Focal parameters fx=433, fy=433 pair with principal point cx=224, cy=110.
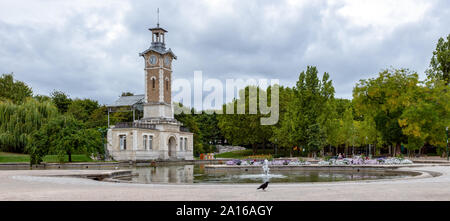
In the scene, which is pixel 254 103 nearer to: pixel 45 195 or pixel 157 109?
pixel 157 109

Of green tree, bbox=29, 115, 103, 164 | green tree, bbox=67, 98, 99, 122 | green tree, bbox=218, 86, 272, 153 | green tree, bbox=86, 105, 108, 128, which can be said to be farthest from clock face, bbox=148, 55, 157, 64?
green tree, bbox=29, 115, 103, 164

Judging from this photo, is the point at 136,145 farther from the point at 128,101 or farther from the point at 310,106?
the point at 310,106

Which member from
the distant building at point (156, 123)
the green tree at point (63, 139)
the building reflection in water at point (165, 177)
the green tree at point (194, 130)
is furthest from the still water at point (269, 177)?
the green tree at point (194, 130)

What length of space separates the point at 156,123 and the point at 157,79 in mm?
6471

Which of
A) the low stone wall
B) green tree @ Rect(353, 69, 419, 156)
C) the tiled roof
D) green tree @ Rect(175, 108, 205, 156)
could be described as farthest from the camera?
the low stone wall

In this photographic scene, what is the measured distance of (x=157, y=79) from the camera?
6275 cm

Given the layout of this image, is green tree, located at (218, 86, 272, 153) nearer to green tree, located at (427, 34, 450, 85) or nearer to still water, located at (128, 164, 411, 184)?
green tree, located at (427, 34, 450, 85)

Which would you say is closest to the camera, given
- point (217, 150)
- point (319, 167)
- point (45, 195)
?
point (45, 195)

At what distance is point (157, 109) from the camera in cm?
6231

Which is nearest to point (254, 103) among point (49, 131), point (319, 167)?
point (49, 131)

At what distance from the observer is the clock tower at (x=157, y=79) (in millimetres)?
62531

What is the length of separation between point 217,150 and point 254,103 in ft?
61.9

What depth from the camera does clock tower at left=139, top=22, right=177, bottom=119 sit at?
205ft

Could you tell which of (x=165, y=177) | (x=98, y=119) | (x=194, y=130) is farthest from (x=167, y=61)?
(x=165, y=177)
